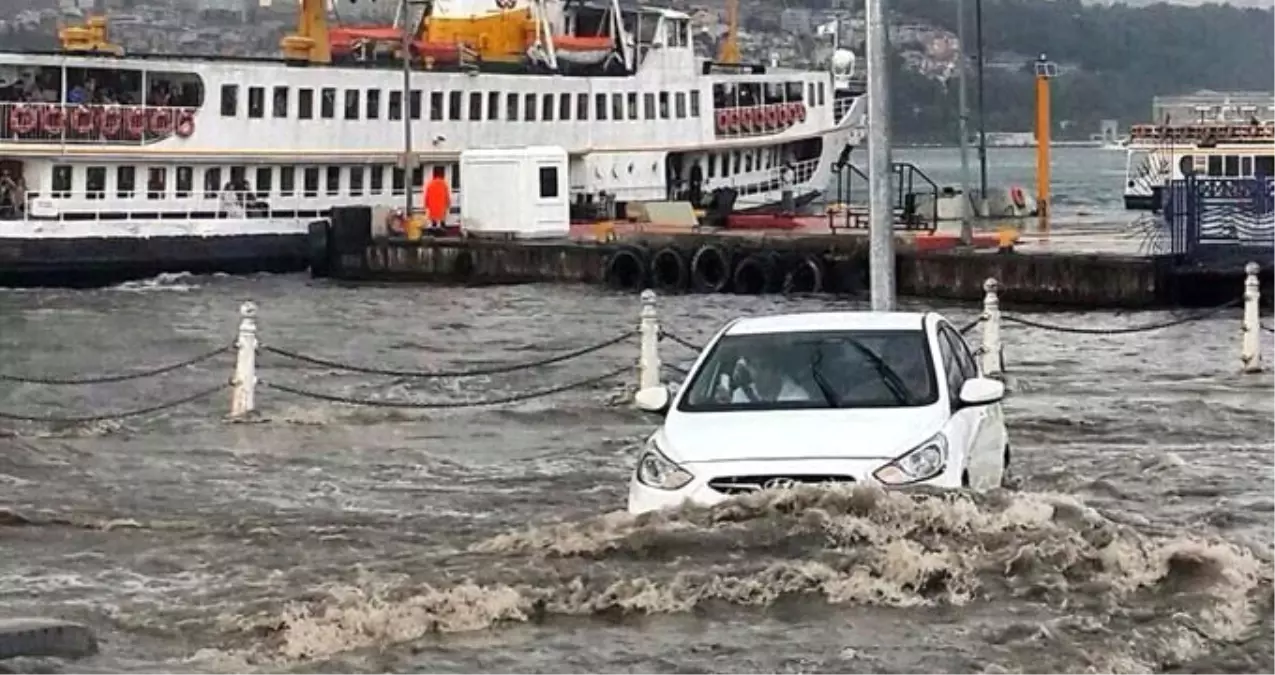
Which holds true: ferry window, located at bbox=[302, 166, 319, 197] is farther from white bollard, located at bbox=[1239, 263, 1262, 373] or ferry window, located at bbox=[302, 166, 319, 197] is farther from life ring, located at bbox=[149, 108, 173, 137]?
white bollard, located at bbox=[1239, 263, 1262, 373]

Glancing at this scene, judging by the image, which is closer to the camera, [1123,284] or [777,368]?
[777,368]

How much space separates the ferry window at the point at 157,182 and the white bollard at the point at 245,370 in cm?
2778

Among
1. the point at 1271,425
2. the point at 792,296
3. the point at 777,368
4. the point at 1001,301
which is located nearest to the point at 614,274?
the point at 792,296

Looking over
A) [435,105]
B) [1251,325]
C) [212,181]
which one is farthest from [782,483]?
[435,105]

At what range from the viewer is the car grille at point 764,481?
11.8 meters

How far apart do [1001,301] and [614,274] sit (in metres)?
9.75

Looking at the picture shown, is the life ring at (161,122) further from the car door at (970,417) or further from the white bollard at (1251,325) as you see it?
the car door at (970,417)

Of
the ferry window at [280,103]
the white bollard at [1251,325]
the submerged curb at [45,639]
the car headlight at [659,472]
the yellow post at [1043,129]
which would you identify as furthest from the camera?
the yellow post at [1043,129]

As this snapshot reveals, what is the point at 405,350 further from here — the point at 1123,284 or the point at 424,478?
the point at 424,478

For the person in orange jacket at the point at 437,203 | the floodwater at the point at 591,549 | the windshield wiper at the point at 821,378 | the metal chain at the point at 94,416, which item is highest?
the person in orange jacket at the point at 437,203

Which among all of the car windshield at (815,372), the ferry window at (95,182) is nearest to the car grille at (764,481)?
the car windshield at (815,372)

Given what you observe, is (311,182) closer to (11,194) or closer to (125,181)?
(125,181)

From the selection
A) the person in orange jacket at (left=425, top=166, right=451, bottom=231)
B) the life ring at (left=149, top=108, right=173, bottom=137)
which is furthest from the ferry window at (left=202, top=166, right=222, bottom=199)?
the person in orange jacket at (left=425, top=166, right=451, bottom=231)

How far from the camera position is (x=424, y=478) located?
1780cm
